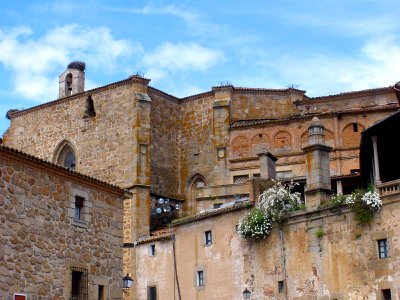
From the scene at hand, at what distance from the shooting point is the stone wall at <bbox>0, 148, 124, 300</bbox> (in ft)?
72.9

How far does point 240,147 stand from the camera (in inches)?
2053

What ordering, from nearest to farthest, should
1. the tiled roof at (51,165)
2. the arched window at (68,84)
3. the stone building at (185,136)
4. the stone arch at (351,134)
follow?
the tiled roof at (51,165) → the stone arch at (351,134) → the stone building at (185,136) → the arched window at (68,84)

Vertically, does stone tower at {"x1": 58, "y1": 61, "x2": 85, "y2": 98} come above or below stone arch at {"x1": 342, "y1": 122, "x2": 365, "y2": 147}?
above

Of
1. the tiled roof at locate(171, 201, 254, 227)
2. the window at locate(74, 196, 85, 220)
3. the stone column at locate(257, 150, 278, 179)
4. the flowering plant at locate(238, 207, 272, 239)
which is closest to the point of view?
the window at locate(74, 196, 85, 220)

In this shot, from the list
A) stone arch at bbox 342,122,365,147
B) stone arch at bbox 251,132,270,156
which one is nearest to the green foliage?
stone arch at bbox 342,122,365,147

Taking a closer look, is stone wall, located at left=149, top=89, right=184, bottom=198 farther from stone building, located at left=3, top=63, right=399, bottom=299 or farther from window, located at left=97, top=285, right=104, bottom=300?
window, located at left=97, top=285, right=104, bottom=300

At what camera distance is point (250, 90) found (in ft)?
181

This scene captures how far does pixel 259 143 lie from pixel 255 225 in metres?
16.7

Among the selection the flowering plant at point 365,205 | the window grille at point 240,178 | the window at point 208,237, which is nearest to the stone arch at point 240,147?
the window grille at point 240,178

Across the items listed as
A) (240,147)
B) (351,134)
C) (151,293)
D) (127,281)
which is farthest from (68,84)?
(127,281)

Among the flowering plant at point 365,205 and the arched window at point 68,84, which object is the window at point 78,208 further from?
the arched window at point 68,84

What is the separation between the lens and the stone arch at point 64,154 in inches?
2184

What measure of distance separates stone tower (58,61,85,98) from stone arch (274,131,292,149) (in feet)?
51.5

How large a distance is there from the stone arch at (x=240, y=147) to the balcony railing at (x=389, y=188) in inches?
832
